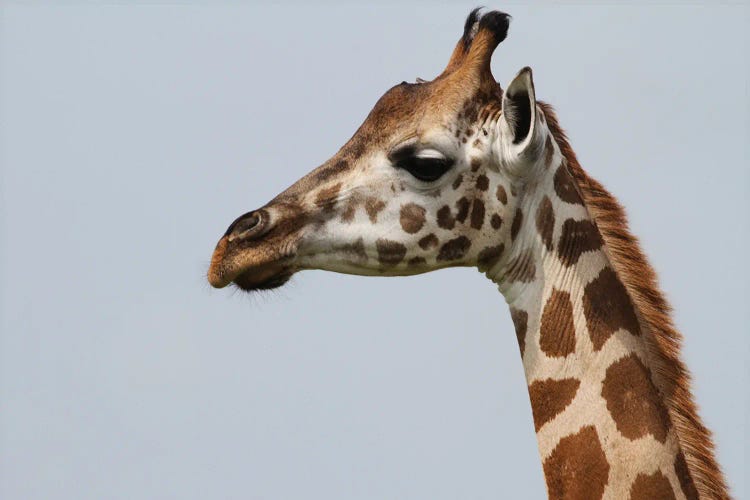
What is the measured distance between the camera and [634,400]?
27.7 feet

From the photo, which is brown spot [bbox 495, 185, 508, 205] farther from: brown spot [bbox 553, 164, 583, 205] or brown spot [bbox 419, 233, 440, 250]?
brown spot [bbox 419, 233, 440, 250]

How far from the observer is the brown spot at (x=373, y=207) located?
366 inches

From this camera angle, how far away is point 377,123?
31.6 ft

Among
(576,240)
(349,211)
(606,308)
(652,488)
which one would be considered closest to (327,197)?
(349,211)

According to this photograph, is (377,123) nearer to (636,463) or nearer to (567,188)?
(567,188)

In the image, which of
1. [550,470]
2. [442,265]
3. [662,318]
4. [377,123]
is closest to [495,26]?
[377,123]

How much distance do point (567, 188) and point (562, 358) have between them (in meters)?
1.22

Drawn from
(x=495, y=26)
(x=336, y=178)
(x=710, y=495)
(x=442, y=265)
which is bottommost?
(x=710, y=495)

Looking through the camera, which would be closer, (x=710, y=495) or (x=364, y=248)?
(x=710, y=495)

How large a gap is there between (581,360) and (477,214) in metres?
1.25

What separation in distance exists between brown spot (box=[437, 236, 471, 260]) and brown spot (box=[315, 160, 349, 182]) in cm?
91

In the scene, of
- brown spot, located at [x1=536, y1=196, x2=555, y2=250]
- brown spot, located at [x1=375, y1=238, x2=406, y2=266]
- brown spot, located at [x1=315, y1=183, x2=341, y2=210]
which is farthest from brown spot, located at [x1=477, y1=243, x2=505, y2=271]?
brown spot, located at [x1=315, y1=183, x2=341, y2=210]

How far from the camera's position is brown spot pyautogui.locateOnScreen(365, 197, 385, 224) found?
9.30 metres

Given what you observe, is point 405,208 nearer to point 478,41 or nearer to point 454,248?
point 454,248
